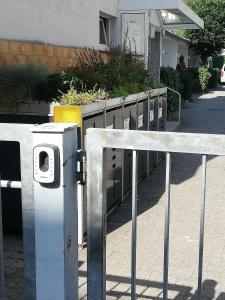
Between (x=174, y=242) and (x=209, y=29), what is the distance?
23.8 meters

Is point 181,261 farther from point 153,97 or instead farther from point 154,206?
point 153,97

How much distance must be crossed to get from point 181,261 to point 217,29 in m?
24.4

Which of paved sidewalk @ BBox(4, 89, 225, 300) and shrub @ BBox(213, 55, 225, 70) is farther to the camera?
shrub @ BBox(213, 55, 225, 70)

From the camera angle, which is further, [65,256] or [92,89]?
[92,89]

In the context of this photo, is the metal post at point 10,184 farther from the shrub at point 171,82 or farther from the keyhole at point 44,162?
the shrub at point 171,82

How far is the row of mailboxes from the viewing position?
5.33 metres

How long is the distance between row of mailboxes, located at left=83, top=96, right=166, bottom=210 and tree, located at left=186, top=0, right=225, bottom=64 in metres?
20.1

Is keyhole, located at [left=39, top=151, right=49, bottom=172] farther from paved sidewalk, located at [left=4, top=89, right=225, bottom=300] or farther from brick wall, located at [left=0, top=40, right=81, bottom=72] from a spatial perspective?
brick wall, located at [left=0, top=40, right=81, bottom=72]

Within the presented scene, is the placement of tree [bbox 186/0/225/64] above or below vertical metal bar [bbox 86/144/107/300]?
above

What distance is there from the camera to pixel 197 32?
26953 millimetres

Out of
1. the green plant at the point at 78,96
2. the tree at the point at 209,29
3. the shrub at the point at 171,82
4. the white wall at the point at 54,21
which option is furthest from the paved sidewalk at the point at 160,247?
the tree at the point at 209,29

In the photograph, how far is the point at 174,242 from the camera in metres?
4.88

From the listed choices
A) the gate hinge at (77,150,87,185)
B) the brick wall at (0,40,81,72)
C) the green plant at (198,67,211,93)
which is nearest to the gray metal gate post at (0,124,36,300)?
the gate hinge at (77,150,87,185)

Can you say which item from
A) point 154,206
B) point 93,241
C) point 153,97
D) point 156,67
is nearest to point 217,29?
point 156,67
